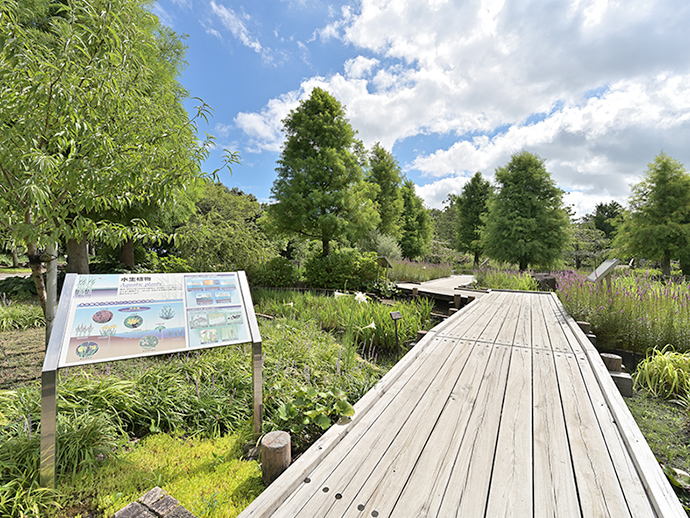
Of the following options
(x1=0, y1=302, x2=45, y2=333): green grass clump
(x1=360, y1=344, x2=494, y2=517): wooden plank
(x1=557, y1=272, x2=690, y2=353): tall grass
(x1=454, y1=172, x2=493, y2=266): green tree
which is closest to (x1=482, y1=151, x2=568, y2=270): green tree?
(x1=454, y1=172, x2=493, y2=266): green tree

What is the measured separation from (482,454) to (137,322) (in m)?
2.48

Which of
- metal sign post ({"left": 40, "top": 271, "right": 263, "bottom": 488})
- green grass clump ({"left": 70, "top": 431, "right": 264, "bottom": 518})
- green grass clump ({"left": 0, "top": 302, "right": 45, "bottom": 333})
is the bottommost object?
green grass clump ({"left": 70, "top": 431, "right": 264, "bottom": 518})

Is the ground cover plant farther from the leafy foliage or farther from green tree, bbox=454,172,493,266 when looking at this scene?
green tree, bbox=454,172,493,266

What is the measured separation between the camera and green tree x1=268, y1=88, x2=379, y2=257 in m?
10.9

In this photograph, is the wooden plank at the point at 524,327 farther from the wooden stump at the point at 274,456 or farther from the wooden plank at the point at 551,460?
the wooden stump at the point at 274,456

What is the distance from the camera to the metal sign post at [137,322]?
183cm

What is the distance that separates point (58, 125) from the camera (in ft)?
9.01

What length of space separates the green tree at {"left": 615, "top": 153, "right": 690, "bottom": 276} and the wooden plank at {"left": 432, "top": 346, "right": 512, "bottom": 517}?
641 inches

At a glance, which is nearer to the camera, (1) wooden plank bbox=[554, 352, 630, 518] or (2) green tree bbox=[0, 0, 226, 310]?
(1) wooden plank bbox=[554, 352, 630, 518]

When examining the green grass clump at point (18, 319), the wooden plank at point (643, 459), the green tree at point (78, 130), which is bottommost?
the green grass clump at point (18, 319)

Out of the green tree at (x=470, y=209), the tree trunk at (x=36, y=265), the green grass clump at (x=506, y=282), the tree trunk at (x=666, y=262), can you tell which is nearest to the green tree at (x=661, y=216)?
→ the tree trunk at (x=666, y=262)

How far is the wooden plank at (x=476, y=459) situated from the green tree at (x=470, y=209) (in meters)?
21.6

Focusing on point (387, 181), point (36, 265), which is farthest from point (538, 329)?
point (387, 181)

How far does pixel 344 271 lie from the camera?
1037cm
